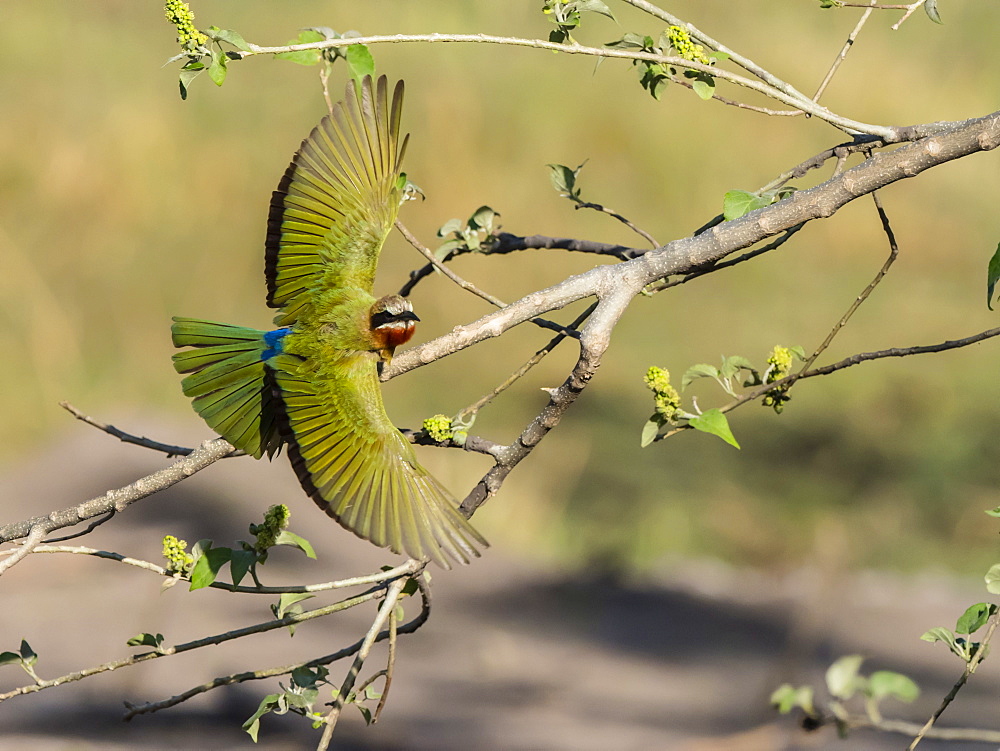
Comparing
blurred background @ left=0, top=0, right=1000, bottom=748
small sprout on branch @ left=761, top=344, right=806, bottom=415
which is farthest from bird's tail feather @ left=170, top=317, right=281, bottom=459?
blurred background @ left=0, top=0, right=1000, bottom=748

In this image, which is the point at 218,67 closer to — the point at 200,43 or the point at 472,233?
the point at 200,43

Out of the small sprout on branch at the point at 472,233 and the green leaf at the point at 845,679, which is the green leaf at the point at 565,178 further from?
the green leaf at the point at 845,679

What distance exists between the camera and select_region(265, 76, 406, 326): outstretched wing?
743 mm

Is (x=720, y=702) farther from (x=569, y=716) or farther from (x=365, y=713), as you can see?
(x=365, y=713)

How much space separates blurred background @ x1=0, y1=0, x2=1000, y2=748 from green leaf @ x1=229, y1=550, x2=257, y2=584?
3.60 ft

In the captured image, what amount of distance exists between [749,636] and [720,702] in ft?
0.63

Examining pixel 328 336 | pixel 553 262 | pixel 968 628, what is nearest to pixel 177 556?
pixel 328 336

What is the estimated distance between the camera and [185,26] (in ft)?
1.61

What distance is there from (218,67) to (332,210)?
0.28 metres

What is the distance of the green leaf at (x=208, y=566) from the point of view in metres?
0.52

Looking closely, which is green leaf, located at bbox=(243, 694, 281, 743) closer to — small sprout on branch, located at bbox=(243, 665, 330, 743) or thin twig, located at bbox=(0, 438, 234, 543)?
small sprout on branch, located at bbox=(243, 665, 330, 743)

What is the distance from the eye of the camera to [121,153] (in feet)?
6.92

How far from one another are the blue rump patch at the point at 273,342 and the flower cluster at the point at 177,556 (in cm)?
23

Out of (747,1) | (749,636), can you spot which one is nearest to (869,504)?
(749,636)
